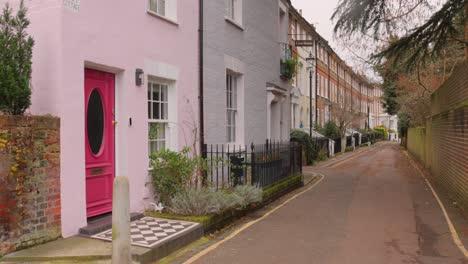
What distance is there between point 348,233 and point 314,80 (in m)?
27.1

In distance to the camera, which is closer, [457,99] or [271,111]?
[457,99]

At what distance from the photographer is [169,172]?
845 centimetres

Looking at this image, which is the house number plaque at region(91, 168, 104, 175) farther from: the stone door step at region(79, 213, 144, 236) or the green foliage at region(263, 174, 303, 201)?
the green foliage at region(263, 174, 303, 201)

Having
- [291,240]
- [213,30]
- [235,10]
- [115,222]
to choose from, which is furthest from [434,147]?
[115,222]

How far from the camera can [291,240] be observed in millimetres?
7355

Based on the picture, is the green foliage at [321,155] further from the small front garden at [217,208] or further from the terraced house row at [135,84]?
the small front garden at [217,208]

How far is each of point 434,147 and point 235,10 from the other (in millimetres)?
9162

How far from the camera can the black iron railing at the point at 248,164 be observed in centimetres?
981

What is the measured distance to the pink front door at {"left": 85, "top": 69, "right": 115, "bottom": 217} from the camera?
23.2 ft

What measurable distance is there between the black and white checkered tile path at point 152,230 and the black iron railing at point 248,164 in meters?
1.84

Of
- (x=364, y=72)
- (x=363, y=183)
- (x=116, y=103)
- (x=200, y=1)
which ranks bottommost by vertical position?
(x=363, y=183)

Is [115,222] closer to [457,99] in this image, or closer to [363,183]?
[457,99]

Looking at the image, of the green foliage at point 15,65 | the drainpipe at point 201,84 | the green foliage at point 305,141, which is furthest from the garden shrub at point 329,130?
the green foliage at point 15,65

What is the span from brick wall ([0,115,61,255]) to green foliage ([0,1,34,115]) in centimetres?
27
